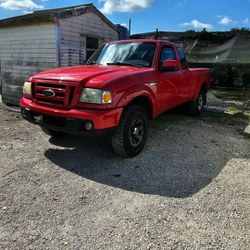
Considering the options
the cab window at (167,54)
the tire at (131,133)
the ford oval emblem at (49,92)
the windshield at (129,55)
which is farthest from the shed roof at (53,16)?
the tire at (131,133)

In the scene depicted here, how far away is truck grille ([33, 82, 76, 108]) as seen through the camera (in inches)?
153

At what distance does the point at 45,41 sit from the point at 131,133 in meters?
5.17

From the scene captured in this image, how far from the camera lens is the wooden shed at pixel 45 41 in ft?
26.3

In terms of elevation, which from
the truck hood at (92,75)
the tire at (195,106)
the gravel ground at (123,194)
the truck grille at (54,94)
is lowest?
the gravel ground at (123,194)

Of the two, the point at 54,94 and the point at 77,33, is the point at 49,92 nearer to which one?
the point at 54,94

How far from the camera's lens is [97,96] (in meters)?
3.75

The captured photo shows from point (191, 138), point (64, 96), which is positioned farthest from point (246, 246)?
point (191, 138)

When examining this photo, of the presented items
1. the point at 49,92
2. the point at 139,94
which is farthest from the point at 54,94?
the point at 139,94

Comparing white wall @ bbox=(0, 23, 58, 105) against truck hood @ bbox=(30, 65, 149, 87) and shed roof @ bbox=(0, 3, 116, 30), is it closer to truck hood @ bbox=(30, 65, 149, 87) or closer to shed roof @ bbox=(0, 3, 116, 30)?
shed roof @ bbox=(0, 3, 116, 30)

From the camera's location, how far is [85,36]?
9172mm

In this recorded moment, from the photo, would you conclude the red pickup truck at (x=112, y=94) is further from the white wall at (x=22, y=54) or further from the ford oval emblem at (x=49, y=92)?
the white wall at (x=22, y=54)

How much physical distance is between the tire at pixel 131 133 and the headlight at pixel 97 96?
47 cm

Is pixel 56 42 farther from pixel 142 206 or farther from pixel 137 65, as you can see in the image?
pixel 142 206

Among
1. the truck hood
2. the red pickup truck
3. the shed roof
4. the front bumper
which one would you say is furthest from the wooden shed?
the front bumper
